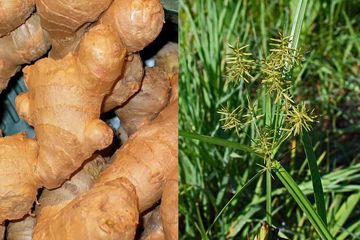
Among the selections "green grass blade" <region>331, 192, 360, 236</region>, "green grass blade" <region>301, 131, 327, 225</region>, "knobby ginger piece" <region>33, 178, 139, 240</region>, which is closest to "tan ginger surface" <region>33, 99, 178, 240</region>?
"knobby ginger piece" <region>33, 178, 139, 240</region>

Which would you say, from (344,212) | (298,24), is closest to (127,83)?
(298,24)

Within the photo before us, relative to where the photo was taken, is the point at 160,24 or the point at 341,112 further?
the point at 341,112

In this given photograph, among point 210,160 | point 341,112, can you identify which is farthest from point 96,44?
point 341,112

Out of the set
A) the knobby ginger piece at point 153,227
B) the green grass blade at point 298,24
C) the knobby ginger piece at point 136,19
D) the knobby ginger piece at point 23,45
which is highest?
the knobby ginger piece at point 136,19

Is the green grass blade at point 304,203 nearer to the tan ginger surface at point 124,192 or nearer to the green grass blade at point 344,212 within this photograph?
the tan ginger surface at point 124,192

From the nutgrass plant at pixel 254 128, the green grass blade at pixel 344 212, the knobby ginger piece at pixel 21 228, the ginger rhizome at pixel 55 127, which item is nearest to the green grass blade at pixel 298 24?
the nutgrass plant at pixel 254 128

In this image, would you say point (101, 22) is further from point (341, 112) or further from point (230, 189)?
point (341, 112)
